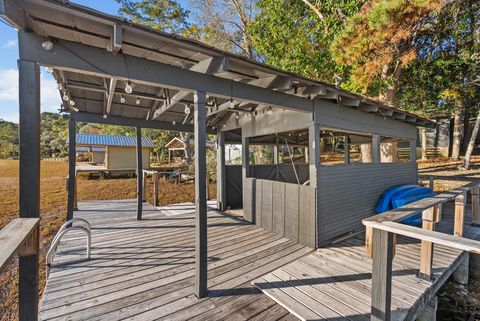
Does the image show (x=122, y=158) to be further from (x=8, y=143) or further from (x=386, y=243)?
(x=8, y=143)

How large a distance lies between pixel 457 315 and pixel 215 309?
3.71m

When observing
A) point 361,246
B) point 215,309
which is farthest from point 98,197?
point 361,246

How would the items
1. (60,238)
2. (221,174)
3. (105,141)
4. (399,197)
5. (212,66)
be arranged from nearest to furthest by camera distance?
1. (212,66)
2. (60,238)
3. (399,197)
4. (221,174)
5. (105,141)

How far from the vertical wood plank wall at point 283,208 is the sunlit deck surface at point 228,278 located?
9.9 inches

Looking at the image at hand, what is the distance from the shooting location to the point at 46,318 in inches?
88.0

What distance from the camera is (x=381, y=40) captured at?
6.21m

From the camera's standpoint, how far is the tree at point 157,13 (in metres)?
11.6

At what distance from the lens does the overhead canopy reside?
1.80m

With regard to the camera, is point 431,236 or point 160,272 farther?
point 160,272

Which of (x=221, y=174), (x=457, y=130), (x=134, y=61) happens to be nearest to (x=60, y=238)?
(x=134, y=61)

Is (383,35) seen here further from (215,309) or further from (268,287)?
(215,309)

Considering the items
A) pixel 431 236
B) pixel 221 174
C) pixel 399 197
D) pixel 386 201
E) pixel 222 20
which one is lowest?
pixel 386 201

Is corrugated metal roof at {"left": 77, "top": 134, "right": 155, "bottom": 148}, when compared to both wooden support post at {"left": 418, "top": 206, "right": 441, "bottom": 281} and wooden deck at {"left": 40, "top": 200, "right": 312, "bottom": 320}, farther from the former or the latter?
wooden support post at {"left": 418, "top": 206, "right": 441, "bottom": 281}

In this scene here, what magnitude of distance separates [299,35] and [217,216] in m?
7.37
